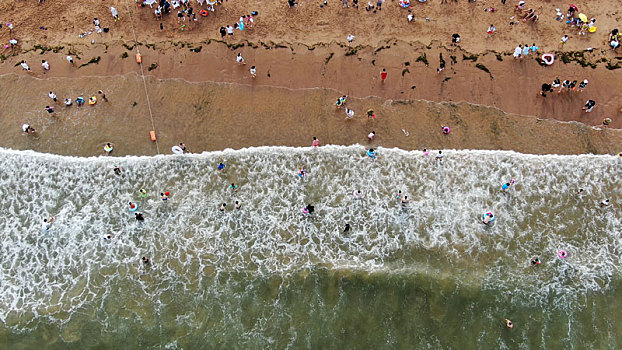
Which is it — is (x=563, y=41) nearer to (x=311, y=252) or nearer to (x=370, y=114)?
(x=370, y=114)

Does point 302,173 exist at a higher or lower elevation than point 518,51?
lower

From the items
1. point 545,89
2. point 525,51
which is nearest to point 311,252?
point 545,89

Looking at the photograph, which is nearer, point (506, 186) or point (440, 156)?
point (506, 186)

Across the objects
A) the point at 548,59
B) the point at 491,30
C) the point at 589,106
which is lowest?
the point at 589,106

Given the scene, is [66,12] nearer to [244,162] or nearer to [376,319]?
[244,162]

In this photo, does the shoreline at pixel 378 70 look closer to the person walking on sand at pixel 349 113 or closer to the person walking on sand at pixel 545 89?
the person walking on sand at pixel 545 89

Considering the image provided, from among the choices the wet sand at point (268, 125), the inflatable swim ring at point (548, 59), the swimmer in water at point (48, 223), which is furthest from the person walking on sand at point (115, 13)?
the inflatable swim ring at point (548, 59)

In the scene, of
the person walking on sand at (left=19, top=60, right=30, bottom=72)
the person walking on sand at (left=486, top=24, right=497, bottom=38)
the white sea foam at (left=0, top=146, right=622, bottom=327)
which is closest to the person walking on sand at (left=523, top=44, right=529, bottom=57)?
the person walking on sand at (left=486, top=24, right=497, bottom=38)
